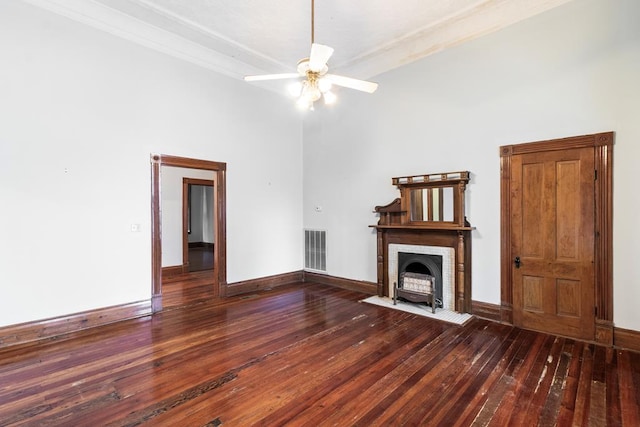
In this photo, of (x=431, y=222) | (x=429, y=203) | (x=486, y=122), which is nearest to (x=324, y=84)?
(x=486, y=122)

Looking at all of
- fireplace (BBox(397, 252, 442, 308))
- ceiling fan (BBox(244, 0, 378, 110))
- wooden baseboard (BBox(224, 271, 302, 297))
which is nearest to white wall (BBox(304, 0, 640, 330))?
fireplace (BBox(397, 252, 442, 308))

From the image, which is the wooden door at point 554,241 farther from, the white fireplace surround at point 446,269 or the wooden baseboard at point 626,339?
the white fireplace surround at point 446,269

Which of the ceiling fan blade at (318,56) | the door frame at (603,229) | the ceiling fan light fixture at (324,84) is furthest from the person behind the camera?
the door frame at (603,229)

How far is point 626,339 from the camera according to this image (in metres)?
3.22

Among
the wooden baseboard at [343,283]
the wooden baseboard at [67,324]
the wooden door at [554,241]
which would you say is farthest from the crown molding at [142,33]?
the wooden door at [554,241]

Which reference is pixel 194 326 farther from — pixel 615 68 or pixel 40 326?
pixel 615 68

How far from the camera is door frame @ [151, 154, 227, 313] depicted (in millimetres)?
4445

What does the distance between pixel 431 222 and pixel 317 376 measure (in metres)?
2.86

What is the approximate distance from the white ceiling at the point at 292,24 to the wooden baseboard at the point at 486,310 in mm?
3602

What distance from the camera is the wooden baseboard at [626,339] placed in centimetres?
317

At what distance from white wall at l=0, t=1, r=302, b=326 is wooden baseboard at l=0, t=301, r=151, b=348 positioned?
8 centimetres

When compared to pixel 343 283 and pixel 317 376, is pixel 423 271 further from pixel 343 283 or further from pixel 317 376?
pixel 317 376

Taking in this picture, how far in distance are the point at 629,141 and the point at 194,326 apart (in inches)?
209

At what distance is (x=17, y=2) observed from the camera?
3.46 m
